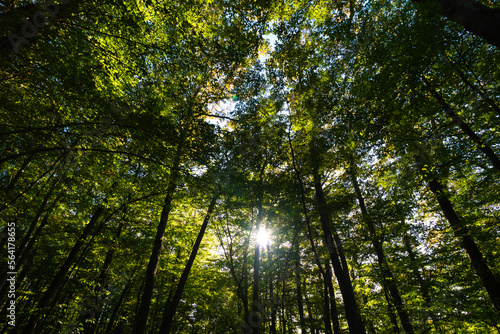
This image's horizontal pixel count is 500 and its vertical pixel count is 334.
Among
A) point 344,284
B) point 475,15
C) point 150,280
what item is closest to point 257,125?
point 475,15

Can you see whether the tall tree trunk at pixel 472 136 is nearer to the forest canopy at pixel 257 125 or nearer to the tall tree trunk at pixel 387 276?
the forest canopy at pixel 257 125

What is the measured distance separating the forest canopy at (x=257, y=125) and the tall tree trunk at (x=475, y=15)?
26 millimetres

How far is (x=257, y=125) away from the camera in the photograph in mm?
8109

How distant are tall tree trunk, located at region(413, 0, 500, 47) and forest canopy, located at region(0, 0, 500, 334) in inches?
1.0

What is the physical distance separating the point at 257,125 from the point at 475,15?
606 cm

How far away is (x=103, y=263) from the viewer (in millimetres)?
10828

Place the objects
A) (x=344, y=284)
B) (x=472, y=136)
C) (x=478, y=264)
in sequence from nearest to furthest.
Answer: (x=472, y=136), (x=478, y=264), (x=344, y=284)

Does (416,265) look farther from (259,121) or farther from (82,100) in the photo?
(82,100)

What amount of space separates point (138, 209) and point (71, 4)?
830 centimetres

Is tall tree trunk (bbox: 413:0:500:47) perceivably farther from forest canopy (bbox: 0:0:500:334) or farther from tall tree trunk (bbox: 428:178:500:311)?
tall tree trunk (bbox: 428:178:500:311)

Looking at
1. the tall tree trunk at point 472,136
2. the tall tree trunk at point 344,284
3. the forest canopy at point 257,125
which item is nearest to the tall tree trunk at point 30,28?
the forest canopy at point 257,125

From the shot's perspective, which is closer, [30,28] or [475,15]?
[30,28]

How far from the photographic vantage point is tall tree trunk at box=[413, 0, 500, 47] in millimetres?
3260

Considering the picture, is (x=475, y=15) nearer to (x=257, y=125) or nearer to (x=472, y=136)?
(x=472, y=136)
